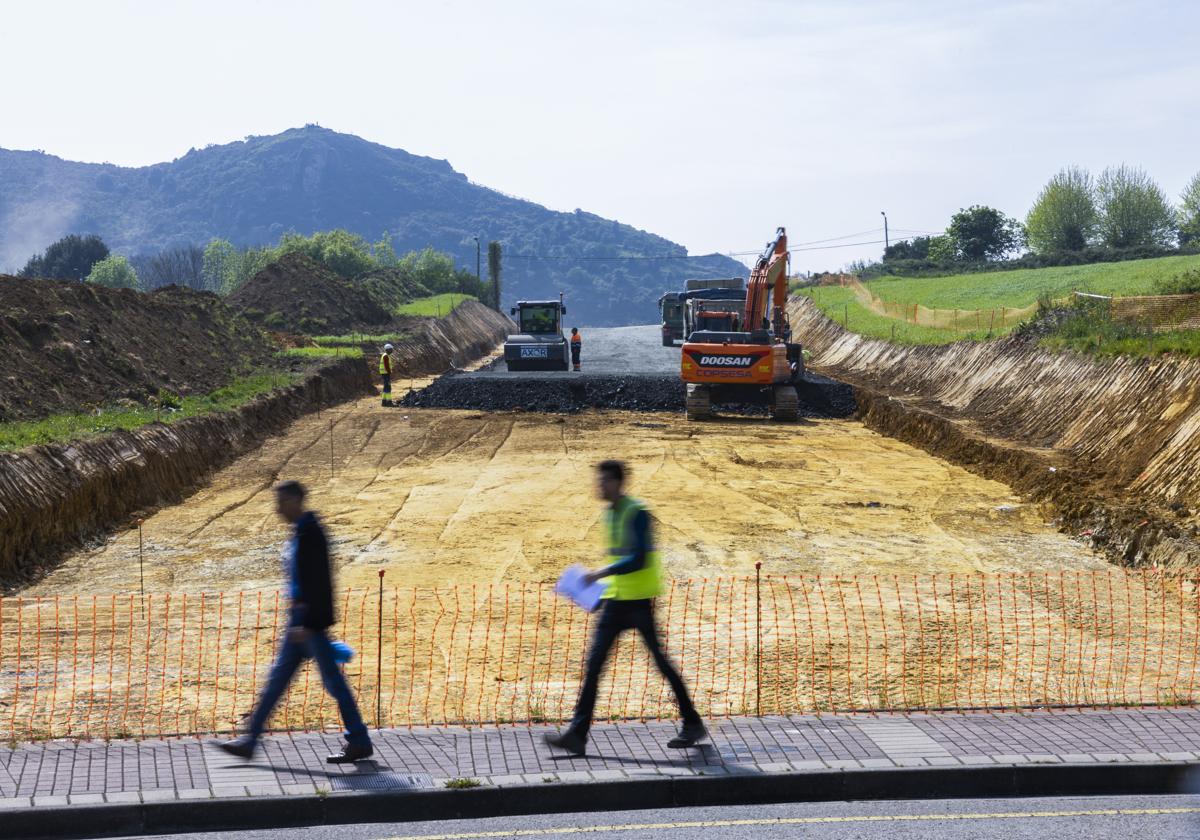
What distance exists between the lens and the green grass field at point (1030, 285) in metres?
43.2

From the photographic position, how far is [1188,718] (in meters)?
8.43

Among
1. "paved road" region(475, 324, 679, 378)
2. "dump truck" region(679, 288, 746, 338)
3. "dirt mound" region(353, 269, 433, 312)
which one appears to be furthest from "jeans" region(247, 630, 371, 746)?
"dirt mound" region(353, 269, 433, 312)

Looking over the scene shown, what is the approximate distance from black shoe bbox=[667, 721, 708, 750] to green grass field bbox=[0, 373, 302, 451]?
42.4 feet

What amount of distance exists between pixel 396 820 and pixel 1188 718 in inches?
214

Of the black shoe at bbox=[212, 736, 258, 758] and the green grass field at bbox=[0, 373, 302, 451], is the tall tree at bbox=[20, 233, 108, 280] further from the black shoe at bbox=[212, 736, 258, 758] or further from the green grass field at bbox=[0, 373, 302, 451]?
the black shoe at bbox=[212, 736, 258, 758]

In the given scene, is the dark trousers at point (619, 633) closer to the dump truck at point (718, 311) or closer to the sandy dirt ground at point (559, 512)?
the sandy dirt ground at point (559, 512)

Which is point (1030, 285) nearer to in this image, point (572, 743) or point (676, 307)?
point (676, 307)

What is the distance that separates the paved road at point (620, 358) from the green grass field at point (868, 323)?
833cm

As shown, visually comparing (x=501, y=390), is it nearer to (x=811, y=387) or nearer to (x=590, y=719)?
(x=811, y=387)

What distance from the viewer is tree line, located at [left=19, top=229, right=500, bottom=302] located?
Answer: 108938 millimetres

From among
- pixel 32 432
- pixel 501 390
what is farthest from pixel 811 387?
pixel 32 432

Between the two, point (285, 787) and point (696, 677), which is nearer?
point (285, 787)

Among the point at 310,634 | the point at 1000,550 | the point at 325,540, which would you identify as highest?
the point at 325,540

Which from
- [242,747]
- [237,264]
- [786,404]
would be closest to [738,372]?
[786,404]
